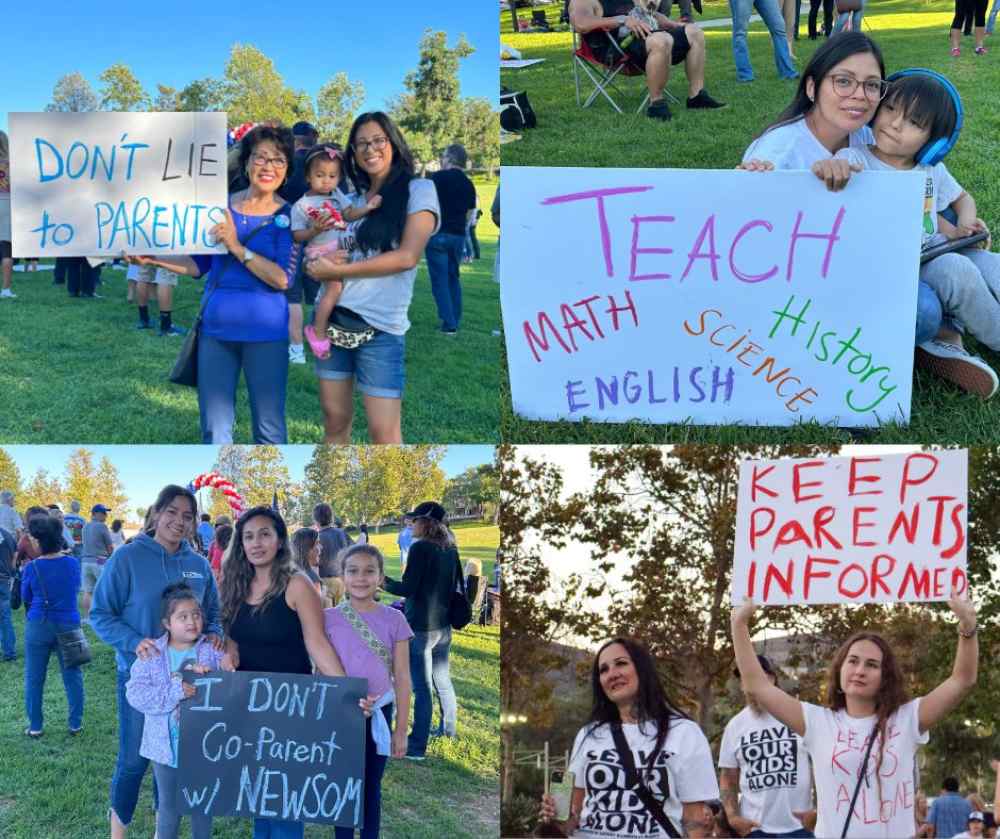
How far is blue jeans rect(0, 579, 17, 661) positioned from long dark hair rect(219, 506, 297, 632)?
57.8 inches

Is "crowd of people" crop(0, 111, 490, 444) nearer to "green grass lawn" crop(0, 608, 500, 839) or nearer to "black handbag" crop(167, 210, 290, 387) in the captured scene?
"black handbag" crop(167, 210, 290, 387)

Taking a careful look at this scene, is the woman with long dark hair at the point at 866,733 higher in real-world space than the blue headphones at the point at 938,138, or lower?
lower

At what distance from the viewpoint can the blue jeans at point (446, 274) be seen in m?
7.67

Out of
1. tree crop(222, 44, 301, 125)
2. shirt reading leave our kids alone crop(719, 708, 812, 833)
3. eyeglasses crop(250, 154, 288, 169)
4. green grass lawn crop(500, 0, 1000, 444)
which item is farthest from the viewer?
tree crop(222, 44, 301, 125)

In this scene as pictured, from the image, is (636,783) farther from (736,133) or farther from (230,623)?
(736,133)

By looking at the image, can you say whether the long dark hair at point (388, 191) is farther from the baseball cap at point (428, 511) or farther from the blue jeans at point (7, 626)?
the blue jeans at point (7, 626)

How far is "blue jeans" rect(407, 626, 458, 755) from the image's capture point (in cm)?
480

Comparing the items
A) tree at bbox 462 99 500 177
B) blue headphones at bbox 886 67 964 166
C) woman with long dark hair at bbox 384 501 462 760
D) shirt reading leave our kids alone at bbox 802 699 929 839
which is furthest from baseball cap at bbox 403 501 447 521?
tree at bbox 462 99 500 177

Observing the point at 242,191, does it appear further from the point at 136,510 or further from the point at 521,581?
the point at 521,581

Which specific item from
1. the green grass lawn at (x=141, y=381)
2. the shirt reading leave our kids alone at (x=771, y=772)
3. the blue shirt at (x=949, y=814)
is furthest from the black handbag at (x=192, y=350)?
the blue shirt at (x=949, y=814)

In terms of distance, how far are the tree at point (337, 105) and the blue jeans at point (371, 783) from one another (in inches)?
157

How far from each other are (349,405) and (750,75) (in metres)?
5.84

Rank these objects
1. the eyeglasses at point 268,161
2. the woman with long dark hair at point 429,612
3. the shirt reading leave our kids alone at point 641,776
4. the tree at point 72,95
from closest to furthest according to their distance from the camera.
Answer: the shirt reading leave our kids alone at point 641,776, the eyeglasses at point 268,161, the woman with long dark hair at point 429,612, the tree at point 72,95

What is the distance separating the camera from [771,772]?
4156 mm
